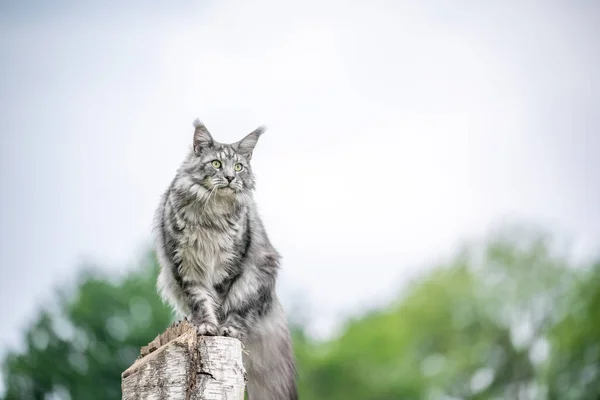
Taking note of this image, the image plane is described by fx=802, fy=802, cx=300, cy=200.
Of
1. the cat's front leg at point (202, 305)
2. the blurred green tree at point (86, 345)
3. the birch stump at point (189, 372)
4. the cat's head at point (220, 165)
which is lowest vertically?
the birch stump at point (189, 372)

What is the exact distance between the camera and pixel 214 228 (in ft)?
25.4

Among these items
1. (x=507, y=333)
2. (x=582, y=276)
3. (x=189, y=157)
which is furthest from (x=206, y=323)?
(x=582, y=276)

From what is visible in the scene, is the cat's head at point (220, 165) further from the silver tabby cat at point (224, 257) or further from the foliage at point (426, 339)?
the foliage at point (426, 339)

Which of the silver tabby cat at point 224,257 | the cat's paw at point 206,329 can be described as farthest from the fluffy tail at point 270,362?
the cat's paw at point 206,329

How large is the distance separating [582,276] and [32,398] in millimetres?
23487

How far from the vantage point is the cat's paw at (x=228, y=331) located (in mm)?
7149

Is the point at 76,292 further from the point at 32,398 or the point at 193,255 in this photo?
the point at 193,255

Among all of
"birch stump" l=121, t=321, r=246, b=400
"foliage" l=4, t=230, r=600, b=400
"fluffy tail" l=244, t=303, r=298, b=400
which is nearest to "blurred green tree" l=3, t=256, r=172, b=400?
"foliage" l=4, t=230, r=600, b=400

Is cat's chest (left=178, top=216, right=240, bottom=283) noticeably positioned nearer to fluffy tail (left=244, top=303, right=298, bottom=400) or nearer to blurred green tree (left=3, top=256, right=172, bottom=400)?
fluffy tail (left=244, top=303, right=298, bottom=400)

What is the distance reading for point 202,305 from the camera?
7.46m

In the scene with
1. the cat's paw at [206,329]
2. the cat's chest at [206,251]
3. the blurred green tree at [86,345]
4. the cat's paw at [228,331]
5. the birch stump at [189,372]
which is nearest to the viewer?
the birch stump at [189,372]

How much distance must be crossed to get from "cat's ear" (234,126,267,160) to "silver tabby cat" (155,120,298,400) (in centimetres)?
1

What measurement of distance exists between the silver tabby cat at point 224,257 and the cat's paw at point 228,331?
104mm

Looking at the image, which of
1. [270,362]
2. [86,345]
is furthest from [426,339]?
[270,362]
